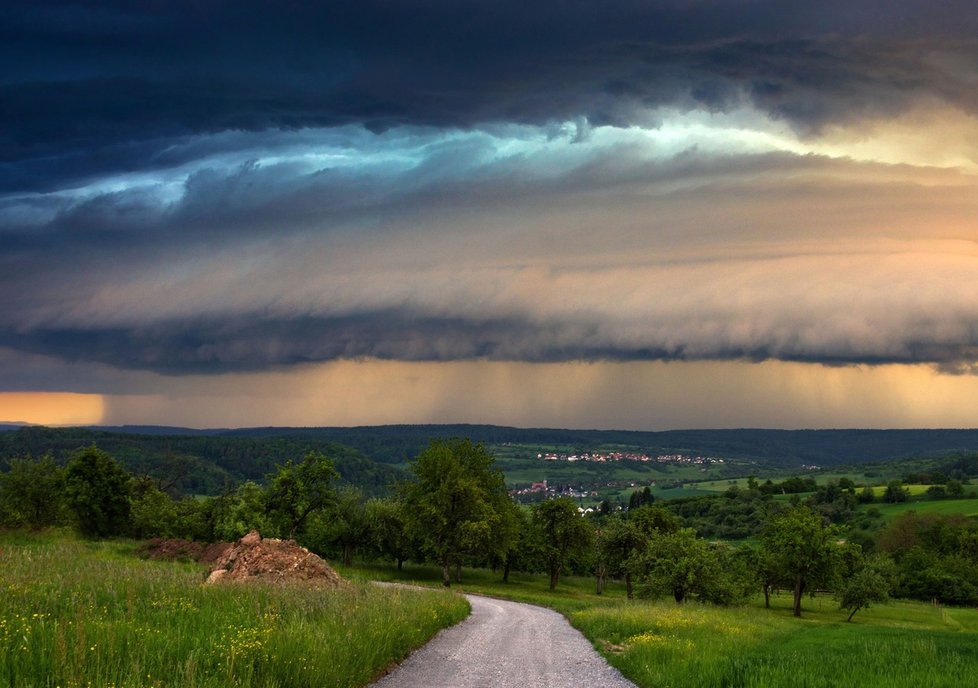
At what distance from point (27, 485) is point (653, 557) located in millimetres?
84521

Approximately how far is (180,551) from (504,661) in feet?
136

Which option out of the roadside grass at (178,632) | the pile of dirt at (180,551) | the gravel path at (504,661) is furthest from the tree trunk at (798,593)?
the roadside grass at (178,632)

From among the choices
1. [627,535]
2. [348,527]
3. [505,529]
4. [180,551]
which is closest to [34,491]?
[348,527]

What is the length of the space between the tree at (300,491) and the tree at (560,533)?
3642cm

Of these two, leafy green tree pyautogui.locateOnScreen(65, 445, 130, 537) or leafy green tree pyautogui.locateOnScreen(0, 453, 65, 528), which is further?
leafy green tree pyautogui.locateOnScreen(65, 445, 130, 537)

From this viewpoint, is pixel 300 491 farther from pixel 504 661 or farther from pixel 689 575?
pixel 504 661

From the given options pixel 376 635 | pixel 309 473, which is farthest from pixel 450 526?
pixel 376 635

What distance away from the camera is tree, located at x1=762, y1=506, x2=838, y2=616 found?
88125 millimetres

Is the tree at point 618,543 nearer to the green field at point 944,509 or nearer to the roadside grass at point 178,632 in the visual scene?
the roadside grass at point 178,632

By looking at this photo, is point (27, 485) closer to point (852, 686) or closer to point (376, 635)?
point (376, 635)

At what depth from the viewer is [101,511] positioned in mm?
101938

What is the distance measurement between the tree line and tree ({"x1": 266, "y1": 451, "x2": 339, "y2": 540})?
0.39ft

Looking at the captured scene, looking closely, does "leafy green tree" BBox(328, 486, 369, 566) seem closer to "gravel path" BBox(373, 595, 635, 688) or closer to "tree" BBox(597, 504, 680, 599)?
"tree" BBox(597, 504, 680, 599)

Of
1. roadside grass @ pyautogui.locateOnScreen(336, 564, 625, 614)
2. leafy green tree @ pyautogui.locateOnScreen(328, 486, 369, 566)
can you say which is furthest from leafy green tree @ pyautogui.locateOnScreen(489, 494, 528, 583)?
leafy green tree @ pyautogui.locateOnScreen(328, 486, 369, 566)
